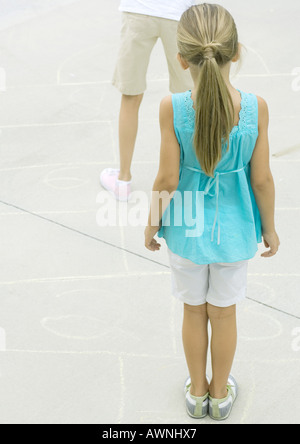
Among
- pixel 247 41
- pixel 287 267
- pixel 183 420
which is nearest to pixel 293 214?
pixel 287 267

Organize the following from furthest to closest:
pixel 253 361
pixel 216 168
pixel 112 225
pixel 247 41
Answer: pixel 247 41, pixel 112 225, pixel 253 361, pixel 216 168

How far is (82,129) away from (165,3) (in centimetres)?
127

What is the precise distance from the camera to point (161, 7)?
11.0 ft

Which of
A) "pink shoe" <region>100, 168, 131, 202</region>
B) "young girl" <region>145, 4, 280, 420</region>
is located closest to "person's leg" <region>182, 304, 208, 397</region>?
"young girl" <region>145, 4, 280, 420</region>

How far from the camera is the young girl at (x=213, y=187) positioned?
1.97m

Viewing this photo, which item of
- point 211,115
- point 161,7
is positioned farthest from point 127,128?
point 211,115

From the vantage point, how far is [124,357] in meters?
2.73

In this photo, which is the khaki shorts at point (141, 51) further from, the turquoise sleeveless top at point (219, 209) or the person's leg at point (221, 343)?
the person's leg at point (221, 343)

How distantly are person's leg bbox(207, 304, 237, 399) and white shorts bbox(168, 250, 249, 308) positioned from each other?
5 centimetres

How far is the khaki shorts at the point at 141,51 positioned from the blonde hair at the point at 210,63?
1.43 metres

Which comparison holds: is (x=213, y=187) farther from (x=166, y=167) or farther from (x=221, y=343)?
(x=221, y=343)

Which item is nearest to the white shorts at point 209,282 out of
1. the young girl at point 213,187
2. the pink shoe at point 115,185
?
the young girl at point 213,187

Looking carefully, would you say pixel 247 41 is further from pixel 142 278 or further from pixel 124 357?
pixel 124 357

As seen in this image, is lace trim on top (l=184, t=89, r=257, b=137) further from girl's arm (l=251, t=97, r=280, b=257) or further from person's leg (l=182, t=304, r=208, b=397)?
person's leg (l=182, t=304, r=208, b=397)
